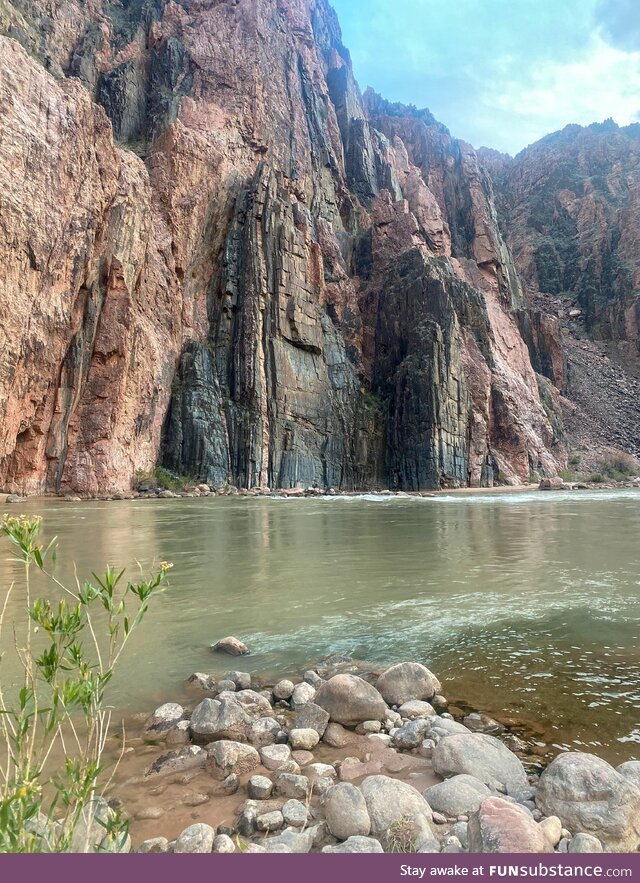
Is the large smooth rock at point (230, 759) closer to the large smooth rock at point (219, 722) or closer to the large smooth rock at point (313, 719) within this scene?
the large smooth rock at point (219, 722)

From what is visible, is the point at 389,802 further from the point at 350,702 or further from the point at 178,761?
the point at 178,761

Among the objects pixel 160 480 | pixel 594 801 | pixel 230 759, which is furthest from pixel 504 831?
pixel 160 480

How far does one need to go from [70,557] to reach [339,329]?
159 feet

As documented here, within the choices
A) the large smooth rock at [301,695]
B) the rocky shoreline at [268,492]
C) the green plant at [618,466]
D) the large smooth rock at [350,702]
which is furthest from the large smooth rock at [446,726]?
the green plant at [618,466]

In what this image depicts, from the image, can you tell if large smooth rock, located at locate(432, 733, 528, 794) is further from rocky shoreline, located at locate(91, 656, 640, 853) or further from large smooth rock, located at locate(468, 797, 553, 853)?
large smooth rock, located at locate(468, 797, 553, 853)

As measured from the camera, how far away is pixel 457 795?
10.3ft

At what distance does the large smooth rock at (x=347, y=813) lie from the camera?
2.82 m

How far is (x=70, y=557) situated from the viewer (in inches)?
436

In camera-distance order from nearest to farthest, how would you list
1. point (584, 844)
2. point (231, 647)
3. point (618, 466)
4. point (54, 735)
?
point (54, 735), point (584, 844), point (231, 647), point (618, 466)

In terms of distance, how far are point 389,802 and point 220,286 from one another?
160 feet

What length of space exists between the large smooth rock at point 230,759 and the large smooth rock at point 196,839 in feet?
2.51

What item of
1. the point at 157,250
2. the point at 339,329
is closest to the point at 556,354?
the point at 339,329
